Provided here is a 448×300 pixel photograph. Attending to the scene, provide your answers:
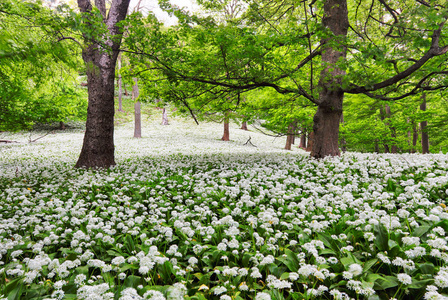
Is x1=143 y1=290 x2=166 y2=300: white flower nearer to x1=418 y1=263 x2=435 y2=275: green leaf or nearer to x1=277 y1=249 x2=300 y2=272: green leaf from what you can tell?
x1=277 y1=249 x2=300 y2=272: green leaf

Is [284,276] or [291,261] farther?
[291,261]

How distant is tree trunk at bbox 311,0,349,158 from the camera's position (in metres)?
7.43

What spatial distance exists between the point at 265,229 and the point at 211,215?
3.69 ft

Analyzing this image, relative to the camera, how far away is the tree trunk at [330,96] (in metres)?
7.43

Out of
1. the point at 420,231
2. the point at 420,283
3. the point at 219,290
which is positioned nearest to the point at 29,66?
the point at 219,290

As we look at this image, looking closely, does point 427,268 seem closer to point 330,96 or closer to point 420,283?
point 420,283

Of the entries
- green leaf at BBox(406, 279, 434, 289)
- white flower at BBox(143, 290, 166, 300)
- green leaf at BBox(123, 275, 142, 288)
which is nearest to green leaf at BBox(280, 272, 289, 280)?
green leaf at BBox(406, 279, 434, 289)

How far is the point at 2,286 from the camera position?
2.29m

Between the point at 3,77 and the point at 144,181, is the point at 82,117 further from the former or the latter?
the point at 144,181

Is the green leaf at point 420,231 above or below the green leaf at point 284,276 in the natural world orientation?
above

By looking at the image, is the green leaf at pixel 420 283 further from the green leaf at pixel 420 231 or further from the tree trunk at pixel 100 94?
the tree trunk at pixel 100 94

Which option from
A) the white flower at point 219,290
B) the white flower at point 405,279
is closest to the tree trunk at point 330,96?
the white flower at point 405,279

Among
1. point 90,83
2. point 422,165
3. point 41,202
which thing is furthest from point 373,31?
point 41,202

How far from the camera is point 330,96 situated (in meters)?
7.49
